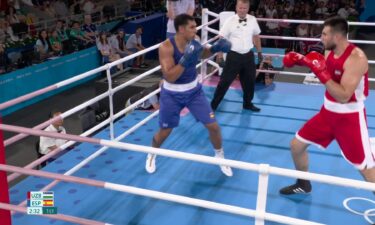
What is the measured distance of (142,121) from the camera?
14.2ft

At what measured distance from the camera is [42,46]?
9.07 metres

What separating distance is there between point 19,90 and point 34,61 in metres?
0.80

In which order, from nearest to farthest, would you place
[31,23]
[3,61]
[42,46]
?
1. [3,61]
2. [42,46]
3. [31,23]

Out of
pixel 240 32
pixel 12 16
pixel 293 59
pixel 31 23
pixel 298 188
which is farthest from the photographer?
pixel 31 23

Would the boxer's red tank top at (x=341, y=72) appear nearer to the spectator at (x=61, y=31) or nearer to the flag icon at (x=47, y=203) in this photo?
the flag icon at (x=47, y=203)

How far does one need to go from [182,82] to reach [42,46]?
6.54 meters

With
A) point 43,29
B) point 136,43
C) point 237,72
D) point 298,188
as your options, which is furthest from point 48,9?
point 298,188

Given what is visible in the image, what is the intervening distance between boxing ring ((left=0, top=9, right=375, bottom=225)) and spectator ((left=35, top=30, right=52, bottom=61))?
4.88 meters

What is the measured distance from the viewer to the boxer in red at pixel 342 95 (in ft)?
8.57

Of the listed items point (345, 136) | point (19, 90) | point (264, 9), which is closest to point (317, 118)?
point (345, 136)

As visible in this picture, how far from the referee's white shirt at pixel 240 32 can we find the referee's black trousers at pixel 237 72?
76 mm

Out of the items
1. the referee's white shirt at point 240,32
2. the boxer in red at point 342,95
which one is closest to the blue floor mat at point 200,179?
the boxer in red at point 342,95

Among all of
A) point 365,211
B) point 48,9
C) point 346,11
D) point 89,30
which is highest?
point 48,9

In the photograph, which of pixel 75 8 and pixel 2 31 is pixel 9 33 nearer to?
pixel 2 31
